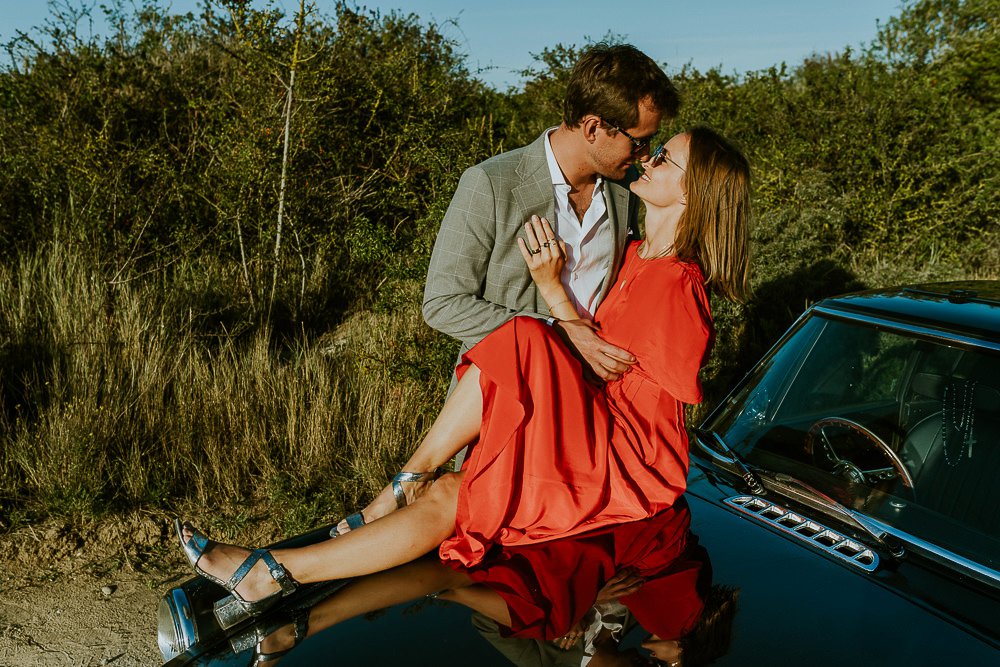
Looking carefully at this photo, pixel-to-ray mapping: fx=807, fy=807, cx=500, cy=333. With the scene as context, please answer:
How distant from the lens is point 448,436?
2713 mm

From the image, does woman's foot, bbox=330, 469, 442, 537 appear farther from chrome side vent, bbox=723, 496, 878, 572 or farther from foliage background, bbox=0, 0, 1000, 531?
foliage background, bbox=0, 0, 1000, 531

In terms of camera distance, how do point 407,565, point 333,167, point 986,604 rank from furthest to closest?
point 333,167 < point 407,565 < point 986,604

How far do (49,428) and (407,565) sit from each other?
3145 mm

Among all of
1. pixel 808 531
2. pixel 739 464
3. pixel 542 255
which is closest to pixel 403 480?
pixel 542 255

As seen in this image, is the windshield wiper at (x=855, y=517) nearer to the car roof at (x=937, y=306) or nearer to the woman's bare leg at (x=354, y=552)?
the car roof at (x=937, y=306)

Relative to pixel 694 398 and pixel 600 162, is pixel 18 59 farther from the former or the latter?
pixel 694 398

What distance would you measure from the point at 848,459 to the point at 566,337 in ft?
3.32

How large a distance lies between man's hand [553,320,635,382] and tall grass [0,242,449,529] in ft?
7.39

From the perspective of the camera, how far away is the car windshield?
91.7 inches

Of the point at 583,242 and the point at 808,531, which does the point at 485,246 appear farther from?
the point at 808,531

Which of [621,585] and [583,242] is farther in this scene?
[583,242]

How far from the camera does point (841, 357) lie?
2896 millimetres

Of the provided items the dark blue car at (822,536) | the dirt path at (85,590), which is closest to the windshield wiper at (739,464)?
the dark blue car at (822,536)

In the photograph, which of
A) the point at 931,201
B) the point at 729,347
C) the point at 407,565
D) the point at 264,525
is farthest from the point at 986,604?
the point at 931,201
